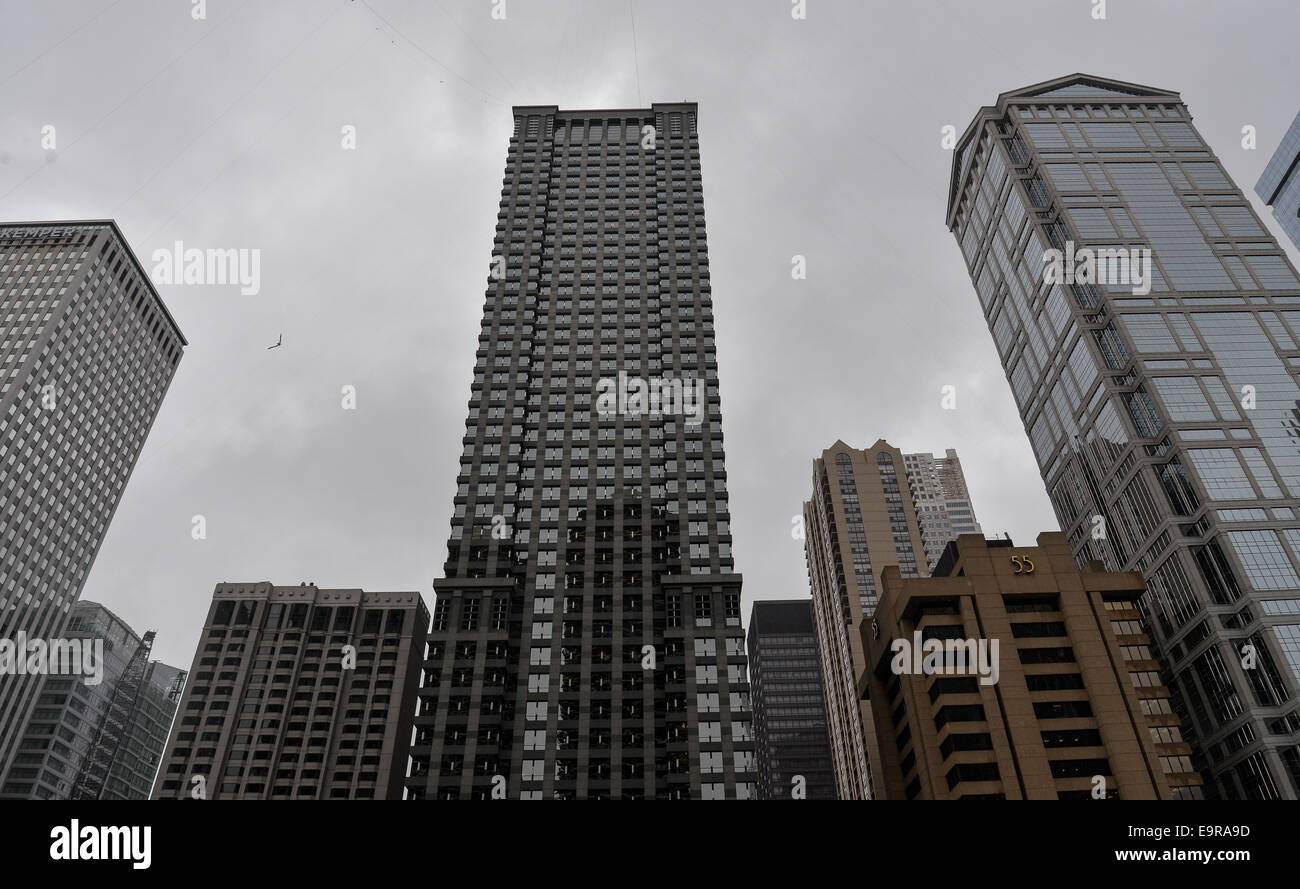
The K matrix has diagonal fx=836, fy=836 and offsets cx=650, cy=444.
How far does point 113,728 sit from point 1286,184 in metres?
258

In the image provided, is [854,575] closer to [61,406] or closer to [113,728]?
[61,406]

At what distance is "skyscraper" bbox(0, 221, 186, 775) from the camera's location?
140 metres

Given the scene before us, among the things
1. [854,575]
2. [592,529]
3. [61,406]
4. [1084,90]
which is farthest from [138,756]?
[1084,90]

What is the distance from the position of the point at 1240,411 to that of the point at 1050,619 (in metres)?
46.2

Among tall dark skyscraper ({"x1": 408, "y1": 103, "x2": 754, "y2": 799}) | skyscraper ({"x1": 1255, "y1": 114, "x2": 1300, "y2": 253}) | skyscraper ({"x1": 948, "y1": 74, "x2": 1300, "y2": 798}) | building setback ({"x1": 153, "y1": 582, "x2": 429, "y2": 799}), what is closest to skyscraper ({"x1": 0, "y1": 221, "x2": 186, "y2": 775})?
building setback ({"x1": 153, "y1": 582, "x2": 429, "y2": 799})

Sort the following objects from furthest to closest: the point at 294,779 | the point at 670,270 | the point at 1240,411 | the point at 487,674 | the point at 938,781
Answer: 1. the point at 294,779
2. the point at 670,270
3. the point at 1240,411
4. the point at 487,674
5. the point at 938,781

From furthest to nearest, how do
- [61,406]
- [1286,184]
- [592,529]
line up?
1. [1286,184]
2. [61,406]
3. [592,529]

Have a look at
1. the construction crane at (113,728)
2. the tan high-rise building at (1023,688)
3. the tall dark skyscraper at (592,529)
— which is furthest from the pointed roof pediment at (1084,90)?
the construction crane at (113,728)

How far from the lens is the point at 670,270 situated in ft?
434

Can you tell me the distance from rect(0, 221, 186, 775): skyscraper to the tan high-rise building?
13837 centimetres

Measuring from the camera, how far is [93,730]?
170250 millimetres
